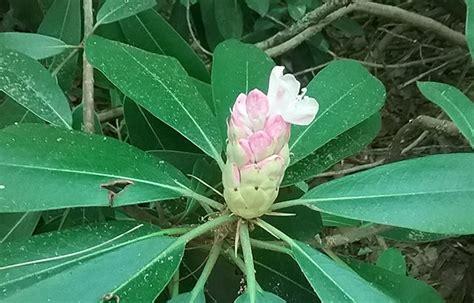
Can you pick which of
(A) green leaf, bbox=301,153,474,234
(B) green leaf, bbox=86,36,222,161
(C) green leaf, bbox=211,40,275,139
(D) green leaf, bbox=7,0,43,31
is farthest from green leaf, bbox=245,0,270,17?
(A) green leaf, bbox=301,153,474,234

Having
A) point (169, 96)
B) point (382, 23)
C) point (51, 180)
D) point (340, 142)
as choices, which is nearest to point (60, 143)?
point (51, 180)

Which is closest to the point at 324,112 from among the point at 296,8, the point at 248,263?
the point at 248,263

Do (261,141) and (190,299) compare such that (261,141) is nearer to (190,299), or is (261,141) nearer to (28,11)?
(190,299)

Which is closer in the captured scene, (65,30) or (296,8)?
(65,30)

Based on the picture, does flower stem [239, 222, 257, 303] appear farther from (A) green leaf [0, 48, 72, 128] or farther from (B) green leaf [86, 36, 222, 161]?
(A) green leaf [0, 48, 72, 128]

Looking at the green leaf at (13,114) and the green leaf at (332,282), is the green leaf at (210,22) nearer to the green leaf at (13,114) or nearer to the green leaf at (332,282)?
the green leaf at (13,114)

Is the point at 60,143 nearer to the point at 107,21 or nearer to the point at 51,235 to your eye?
the point at 51,235
